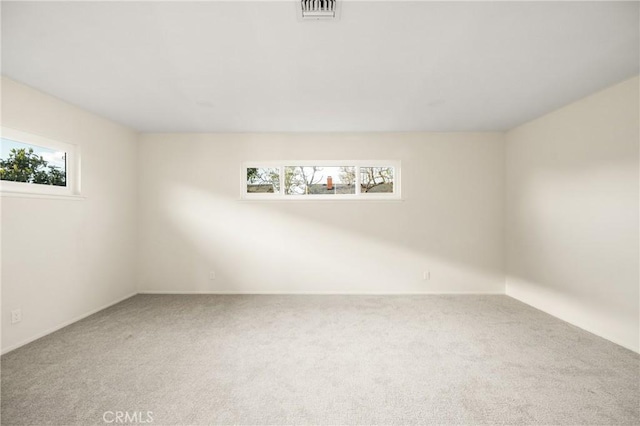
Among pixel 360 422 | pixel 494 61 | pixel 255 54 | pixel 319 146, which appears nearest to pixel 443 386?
pixel 360 422

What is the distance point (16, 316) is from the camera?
Answer: 2.61m

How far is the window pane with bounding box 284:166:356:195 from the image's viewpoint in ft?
14.7

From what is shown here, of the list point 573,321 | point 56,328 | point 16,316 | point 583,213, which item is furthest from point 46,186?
point 573,321

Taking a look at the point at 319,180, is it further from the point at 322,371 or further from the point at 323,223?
the point at 322,371

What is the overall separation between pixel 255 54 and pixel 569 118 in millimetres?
3461

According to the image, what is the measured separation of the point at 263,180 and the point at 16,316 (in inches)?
119

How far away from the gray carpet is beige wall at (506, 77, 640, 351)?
1.09 ft

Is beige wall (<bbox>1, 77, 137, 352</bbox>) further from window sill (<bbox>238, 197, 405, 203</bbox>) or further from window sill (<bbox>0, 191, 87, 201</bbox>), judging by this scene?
window sill (<bbox>238, 197, 405, 203</bbox>)

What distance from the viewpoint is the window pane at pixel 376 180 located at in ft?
14.7

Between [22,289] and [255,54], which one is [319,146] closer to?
[255,54]

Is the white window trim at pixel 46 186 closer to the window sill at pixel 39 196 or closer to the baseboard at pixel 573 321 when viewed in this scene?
the window sill at pixel 39 196

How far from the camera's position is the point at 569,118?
10.6ft

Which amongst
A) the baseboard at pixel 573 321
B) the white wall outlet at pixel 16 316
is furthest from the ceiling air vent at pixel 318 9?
the baseboard at pixel 573 321

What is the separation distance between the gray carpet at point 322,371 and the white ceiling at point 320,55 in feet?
7.92
